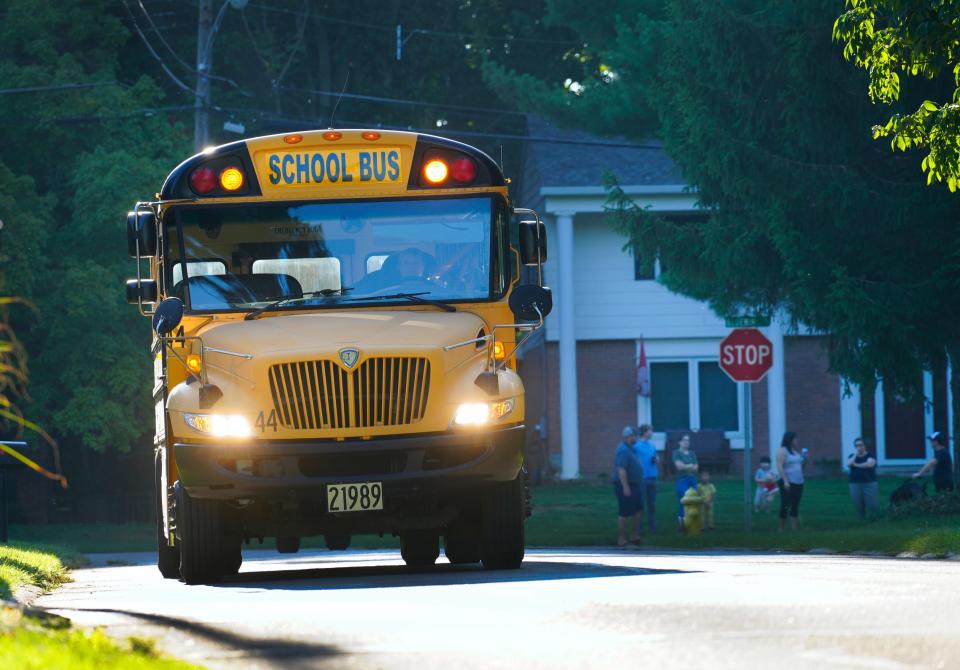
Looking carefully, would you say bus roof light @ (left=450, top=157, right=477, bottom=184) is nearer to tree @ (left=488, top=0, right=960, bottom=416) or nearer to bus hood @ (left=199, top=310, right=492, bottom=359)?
bus hood @ (left=199, top=310, right=492, bottom=359)

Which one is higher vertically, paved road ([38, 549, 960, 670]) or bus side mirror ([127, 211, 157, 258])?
bus side mirror ([127, 211, 157, 258])

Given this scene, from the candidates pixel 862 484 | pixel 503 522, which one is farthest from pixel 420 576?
pixel 862 484

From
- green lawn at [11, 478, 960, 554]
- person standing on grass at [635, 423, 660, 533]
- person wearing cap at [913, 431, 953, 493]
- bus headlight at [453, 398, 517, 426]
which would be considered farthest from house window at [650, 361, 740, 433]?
bus headlight at [453, 398, 517, 426]

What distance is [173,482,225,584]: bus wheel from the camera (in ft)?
46.2

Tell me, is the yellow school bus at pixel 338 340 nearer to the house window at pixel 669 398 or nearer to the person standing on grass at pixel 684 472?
the person standing on grass at pixel 684 472

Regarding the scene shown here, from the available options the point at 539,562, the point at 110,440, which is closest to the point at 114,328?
the point at 110,440

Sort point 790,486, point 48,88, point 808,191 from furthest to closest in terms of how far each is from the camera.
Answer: point 48,88 → point 790,486 → point 808,191

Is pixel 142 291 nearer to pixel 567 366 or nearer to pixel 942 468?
pixel 942 468

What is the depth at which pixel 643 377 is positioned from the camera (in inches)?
1708

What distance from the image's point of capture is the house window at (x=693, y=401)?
4394 cm

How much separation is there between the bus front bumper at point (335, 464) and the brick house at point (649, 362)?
29.5 metres

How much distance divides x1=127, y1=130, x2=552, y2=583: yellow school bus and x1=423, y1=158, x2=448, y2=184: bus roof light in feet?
0.03

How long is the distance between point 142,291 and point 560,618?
6.06 m

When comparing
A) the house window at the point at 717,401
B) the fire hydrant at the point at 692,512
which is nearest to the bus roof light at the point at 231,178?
the fire hydrant at the point at 692,512
